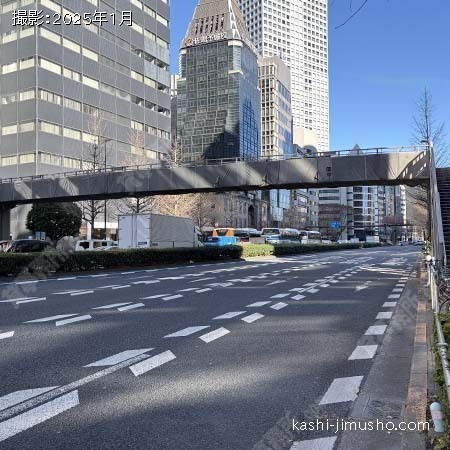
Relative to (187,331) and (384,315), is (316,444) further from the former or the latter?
(384,315)

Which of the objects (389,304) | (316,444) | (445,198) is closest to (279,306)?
(389,304)

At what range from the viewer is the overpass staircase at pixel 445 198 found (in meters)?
18.5

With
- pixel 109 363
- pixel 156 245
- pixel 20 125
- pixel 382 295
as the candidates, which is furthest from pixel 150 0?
pixel 109 363

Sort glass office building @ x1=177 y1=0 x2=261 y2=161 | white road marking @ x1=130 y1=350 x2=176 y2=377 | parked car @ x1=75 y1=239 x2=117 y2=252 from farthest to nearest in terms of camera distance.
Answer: glass office building @ x1=177 y1=0 x2=261 y2=161 < parked car @ x1=75 y1=239 x2=117 y2=252 < white road marking @ x1=130 y1=350 x2=176 y2=377

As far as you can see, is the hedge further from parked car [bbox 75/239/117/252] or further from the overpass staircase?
the overpass staircase

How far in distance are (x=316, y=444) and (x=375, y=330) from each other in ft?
18.1

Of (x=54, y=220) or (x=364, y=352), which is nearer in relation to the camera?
(x=364, y=352)

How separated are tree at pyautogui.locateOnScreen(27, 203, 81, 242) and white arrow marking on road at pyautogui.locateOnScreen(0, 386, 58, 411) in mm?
41934

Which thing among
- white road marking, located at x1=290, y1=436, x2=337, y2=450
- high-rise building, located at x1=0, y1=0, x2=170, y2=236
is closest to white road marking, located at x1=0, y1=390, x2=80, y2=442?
white road marking, located at x1=290, y1=436, x2=337, y2=450

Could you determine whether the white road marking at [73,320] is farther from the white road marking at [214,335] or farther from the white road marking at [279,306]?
A: the white road marking at [279,306]

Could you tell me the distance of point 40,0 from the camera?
→ 184 ft

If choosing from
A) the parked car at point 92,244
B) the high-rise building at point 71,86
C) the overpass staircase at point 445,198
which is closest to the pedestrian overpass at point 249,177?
the overpass staircase at point 445,198

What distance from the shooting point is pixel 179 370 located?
19.8ft

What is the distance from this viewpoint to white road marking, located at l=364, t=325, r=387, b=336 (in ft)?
28.3
